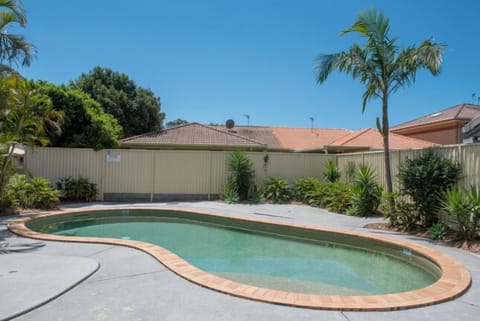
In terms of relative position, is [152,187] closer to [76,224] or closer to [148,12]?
[76,224]

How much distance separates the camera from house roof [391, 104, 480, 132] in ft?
67.5

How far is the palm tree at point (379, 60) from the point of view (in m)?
8.67

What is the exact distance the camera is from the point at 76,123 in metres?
14.2

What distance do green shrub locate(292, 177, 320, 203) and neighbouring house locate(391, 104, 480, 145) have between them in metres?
11.5

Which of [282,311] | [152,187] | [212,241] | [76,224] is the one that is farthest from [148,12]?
[282,311]

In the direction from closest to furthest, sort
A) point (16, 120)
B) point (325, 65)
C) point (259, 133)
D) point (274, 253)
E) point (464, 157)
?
point (274, 253)
point (464, 157)
point (325, 65)
point (16, 120)
point (259, 133)

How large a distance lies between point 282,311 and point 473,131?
7.57 metres

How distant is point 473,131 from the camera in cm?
823

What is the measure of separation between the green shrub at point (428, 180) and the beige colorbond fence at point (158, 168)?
4.44 m

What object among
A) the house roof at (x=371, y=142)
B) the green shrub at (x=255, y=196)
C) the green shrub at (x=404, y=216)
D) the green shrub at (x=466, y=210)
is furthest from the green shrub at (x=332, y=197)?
the house roof at (x=371, y=142)

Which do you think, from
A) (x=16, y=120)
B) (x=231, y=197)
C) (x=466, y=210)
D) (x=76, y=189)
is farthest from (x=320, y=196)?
(x=16, y=120)

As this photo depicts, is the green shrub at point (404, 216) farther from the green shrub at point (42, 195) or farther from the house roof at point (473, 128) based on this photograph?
the green shrub at point (42, 195)

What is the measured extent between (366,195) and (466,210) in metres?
4.03

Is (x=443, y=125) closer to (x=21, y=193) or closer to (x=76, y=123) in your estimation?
(x=76, y=123)
